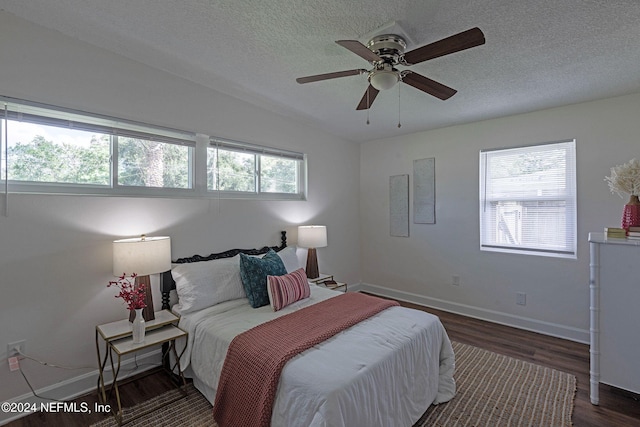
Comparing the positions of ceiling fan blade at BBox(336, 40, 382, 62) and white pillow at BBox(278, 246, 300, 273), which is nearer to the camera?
ceiling fan blade at BBox(336, 40, 382, 62)

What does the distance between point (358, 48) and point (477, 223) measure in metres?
2.97

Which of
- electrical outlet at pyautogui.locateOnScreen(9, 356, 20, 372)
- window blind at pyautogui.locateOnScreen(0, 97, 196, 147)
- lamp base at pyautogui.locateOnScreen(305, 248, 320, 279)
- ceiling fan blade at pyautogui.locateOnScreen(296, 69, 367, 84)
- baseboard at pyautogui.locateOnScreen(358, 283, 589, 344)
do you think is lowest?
baseboard at pyautogui.locateOnScreen(358, 283, 589, 344)

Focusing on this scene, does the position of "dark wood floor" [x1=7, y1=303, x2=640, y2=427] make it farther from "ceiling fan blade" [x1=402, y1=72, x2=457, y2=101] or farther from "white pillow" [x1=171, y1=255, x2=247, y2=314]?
"ceiling fan blade" [x1=402, y1=72, x2=457, y2=101]

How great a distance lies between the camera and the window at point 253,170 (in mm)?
3033

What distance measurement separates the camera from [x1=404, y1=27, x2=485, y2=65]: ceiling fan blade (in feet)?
4.83

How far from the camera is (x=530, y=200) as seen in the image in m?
3.43

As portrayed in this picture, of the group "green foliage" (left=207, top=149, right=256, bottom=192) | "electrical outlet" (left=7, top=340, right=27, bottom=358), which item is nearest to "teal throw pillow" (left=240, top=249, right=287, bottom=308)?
"green foliage" (left=207, top=149, right=256, bottom=192)

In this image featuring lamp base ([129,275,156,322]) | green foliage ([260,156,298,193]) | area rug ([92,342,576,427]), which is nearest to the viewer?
area rug ([92,342,576,427])

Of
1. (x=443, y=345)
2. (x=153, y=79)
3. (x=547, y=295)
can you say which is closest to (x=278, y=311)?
(x=443, y=345)

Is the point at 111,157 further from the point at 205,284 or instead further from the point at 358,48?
the point at 358,48

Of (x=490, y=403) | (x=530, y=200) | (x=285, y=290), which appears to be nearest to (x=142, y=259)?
(x=285, y=290)

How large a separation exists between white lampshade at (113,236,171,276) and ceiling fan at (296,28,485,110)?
165 cm

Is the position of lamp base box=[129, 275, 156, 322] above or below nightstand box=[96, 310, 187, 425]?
above

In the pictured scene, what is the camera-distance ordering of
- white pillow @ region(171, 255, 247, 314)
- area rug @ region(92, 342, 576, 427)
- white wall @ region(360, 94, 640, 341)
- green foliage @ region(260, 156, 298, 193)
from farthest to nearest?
green foliage @ region(260, 156, 298, 193)
white wall @ region(360, 94, 640, 341)
white pillow @ region(171, 255, 247, 314)
area rug @ region(92, 342, 576, 427)
